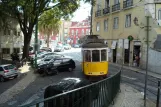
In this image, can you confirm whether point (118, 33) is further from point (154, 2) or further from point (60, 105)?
point (60, 105)

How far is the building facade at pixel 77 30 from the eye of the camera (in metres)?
90.4

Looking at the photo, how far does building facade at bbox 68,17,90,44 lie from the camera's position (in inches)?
3561

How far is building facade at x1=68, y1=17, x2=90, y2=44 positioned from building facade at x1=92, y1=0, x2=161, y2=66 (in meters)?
51.1

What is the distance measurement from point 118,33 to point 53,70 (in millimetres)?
14072

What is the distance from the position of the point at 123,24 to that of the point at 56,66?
13.0 m

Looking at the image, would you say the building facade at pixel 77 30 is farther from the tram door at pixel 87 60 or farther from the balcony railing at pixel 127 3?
the tram door at pixel 87 60

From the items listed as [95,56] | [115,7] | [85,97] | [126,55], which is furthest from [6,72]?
[115,7]

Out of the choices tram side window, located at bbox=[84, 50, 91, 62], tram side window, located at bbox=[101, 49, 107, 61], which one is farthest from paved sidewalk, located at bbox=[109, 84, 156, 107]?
tram side window, located at bbox=[84, 50, 91, 62]

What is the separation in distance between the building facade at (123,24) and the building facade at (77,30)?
51108 mm

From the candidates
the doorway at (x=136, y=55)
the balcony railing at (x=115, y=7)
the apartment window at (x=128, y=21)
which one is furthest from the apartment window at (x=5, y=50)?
the doorway at (x=136, y=55)

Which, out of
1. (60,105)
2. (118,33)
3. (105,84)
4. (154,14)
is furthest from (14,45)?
(60,105)

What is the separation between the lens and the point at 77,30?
3711 inches

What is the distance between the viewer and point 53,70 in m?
21.5

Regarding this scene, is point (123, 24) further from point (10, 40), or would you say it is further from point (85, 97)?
point (85, 97)
